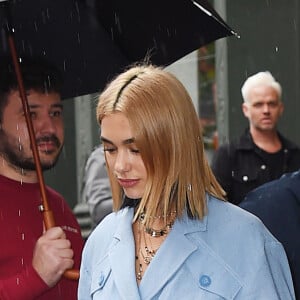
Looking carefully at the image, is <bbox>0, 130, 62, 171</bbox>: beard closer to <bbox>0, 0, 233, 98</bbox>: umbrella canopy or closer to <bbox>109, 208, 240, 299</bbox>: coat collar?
<bbox>0, 0, 233, 98</bbox>: umbrella canopy

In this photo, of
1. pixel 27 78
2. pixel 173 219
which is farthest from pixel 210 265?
pixel 27 78

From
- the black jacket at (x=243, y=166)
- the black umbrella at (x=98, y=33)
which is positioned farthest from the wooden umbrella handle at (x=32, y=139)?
the black jacket at (x=243, y=166)

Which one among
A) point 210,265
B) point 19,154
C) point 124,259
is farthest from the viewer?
point 19,154

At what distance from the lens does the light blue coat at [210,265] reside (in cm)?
304

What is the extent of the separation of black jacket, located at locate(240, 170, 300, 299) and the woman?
40 cm

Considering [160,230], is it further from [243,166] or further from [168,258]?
[243,166]

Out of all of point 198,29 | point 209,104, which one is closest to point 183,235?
point 198,29

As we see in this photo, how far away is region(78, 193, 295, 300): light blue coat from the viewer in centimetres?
304

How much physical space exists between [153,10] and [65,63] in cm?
54

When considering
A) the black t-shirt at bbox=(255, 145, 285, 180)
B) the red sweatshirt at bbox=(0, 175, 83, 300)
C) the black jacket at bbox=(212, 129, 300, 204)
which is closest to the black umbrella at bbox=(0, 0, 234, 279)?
the red sweatshirt at bbox=(0, 175, 83, 300)

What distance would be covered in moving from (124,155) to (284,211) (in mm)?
795

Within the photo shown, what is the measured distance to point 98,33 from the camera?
4.63 meters

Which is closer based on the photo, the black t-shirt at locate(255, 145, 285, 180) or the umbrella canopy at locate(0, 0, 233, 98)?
the umbrella canopy at locate(0, 0, 233, 98)

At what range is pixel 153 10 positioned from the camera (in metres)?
4.37
